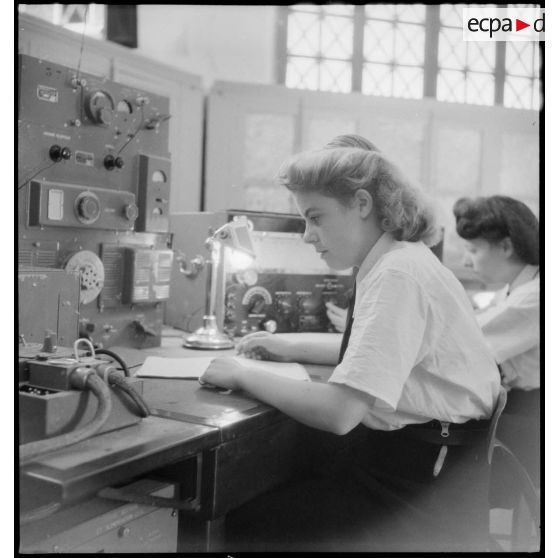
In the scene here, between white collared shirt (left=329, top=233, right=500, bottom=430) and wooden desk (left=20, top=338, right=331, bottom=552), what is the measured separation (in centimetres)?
21

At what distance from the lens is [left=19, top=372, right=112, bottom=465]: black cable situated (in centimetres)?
78

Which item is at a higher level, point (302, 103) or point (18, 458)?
point (302, 103)

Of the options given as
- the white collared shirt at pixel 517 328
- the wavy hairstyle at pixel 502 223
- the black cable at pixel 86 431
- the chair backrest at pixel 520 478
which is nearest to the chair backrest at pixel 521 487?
the chair backrest at pixel 520 478

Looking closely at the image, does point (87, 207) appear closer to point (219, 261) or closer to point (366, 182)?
point (219, 261)

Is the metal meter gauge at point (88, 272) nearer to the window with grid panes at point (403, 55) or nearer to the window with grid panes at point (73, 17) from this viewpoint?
the window with grid panes at point (73, 17)

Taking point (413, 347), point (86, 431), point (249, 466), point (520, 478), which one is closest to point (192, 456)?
point (249, 466)

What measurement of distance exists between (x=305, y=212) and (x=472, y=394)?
0.53 metres

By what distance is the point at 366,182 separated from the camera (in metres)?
1.26

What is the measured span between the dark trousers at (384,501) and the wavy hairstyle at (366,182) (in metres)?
0.46

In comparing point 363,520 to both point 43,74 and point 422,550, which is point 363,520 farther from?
point 43,74

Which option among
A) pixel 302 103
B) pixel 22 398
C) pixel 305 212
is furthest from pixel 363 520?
pixel 302 103

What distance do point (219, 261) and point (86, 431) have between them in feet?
3.64

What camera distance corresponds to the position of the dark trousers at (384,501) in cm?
122

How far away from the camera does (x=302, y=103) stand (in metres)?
2.70
